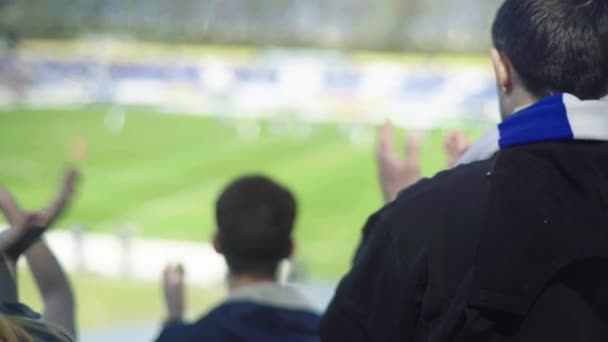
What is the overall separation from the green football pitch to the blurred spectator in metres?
9.28

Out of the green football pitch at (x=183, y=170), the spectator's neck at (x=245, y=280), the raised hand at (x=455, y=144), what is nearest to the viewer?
the raised hand at (x=455, y=144)

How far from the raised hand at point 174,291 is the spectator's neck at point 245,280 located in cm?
27

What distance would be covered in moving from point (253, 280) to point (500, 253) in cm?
106

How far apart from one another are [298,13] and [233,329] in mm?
36785

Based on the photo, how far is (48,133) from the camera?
81.6ft

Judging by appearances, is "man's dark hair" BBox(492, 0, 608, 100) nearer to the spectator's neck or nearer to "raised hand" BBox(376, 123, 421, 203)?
"raised hand" BBox(376, 123, 421, 203)

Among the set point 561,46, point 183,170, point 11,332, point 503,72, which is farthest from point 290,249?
point 183,170

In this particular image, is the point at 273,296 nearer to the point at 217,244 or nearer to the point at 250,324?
the point at 250,324

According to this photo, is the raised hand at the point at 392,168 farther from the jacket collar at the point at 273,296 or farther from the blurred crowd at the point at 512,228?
the blurred crowd at the point at 512,228

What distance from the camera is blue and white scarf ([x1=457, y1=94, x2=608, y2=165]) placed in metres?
1.65

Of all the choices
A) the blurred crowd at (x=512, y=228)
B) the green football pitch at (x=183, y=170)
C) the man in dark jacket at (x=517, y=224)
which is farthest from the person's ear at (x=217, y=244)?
the green football pitch at (x=183, y=170)

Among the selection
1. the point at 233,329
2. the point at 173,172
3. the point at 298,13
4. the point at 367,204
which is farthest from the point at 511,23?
the point at 298,13

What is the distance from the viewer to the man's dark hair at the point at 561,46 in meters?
1.71

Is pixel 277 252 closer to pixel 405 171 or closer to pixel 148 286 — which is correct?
pixel 405 171
